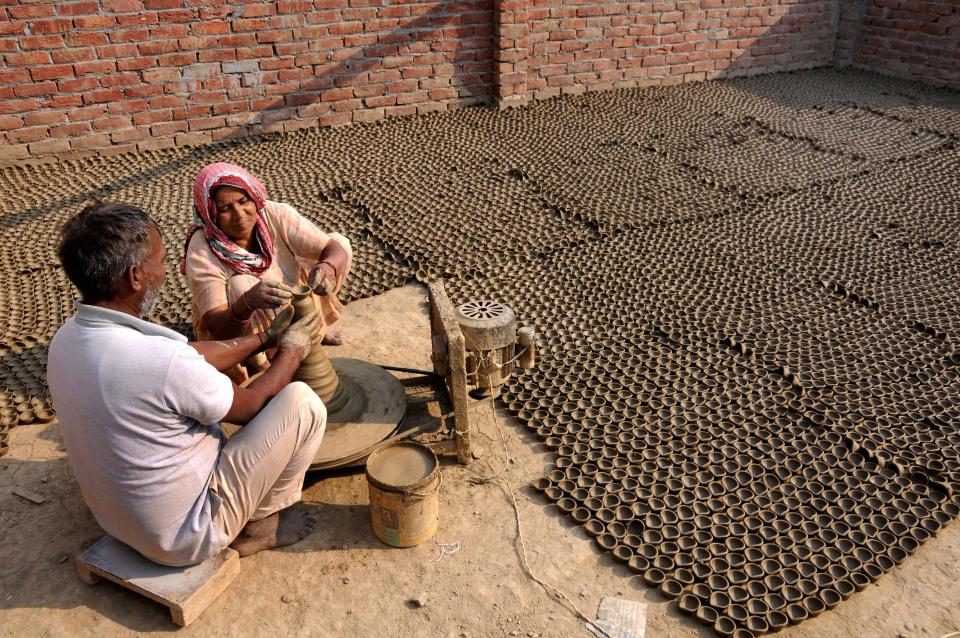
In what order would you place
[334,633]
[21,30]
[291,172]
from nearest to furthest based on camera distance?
1. [334,633]
2. [21,30]
3. [291,172]

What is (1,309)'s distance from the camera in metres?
4.37

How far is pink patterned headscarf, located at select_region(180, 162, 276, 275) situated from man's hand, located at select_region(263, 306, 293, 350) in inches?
25.7

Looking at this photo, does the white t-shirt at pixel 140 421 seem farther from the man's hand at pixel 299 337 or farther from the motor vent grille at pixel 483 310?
the motor vent grille at pixel 483 310

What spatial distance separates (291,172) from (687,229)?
3.25 meters

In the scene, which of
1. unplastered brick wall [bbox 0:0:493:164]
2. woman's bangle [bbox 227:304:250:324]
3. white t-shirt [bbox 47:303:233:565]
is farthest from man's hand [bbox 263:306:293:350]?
unplastered brick wall [bbox 0:0:493:164]

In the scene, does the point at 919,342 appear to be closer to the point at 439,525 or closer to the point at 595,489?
the point at 595,489

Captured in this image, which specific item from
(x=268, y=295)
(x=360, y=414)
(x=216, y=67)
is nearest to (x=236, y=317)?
(x=268, y=295)

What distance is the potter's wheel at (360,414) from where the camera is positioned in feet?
10.0

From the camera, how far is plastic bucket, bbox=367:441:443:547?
2721 mm

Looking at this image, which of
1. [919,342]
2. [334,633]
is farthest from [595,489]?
[919,342]

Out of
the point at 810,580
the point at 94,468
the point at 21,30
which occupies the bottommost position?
the point at 810,580

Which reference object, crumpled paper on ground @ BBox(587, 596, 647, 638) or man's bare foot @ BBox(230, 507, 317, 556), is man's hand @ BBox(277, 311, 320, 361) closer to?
→ man's bare foot @ BBox(230, 507, 317, 556)

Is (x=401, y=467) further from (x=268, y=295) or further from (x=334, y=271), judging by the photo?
(x=334, y=271)

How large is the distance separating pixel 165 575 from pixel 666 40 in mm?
7940
